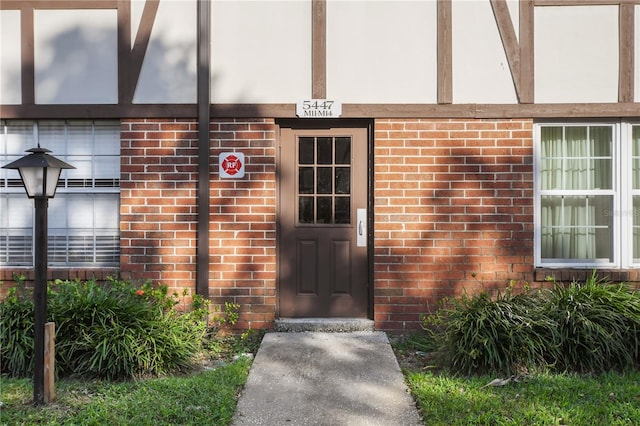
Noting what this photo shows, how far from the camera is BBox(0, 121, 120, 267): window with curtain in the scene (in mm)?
5660

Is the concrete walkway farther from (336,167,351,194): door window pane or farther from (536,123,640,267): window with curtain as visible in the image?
(536,123,640,267): window with curtain

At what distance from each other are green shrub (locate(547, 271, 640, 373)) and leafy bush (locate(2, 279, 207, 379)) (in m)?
3.42

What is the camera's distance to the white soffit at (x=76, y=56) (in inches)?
217

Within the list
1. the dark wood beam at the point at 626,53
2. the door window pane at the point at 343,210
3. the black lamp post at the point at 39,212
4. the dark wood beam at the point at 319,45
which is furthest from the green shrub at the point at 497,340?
the black lamp post at the point at 39,212

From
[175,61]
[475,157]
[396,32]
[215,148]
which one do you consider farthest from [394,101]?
[175,61]

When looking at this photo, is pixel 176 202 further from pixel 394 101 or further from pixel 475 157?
pixel 475 157

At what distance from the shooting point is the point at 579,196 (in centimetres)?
Answer: 559

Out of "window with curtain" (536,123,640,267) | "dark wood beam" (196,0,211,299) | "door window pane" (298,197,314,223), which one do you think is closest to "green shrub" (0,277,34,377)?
"dark wood beam" (196,0,211,299)

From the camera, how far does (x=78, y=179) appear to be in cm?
566

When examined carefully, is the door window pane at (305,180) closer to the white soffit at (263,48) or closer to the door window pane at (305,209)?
the door window pane at (305,209)

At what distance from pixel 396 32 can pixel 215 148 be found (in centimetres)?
247

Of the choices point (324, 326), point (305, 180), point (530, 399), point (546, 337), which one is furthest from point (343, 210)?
point (530, 399)

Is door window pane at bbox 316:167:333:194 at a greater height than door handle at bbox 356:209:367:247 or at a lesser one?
greater

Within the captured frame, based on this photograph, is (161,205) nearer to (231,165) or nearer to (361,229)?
(231,165)
